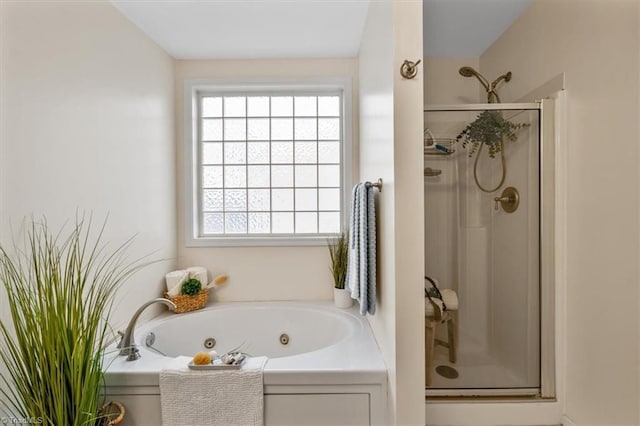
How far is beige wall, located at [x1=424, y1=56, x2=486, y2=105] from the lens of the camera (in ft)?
8.30

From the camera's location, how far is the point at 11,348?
3.65ft

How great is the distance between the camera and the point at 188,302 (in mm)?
2297

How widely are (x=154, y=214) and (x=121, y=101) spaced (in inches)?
28.6

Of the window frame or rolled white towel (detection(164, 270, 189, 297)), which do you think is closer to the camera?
rolled white towel (detection(164, 270, 189, 297))

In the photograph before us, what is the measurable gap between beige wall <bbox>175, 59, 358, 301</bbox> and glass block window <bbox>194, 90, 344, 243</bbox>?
0.45ft

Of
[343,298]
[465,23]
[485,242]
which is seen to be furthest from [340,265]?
[465,23]

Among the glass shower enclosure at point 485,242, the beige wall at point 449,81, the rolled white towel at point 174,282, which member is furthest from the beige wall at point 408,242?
the rolled white towel at point 174,282

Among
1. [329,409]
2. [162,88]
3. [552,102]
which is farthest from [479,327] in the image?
[162,88]

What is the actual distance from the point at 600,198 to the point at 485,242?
556mm

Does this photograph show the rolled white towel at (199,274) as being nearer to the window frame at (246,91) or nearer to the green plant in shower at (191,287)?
the green plant in shower at (191,287)

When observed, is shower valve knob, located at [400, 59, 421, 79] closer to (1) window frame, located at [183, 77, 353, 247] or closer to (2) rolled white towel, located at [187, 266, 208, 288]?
(1) window frame, located at [183, 77, 353, 247]

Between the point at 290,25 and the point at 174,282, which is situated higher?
the point at 290,25

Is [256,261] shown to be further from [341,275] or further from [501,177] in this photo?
[501,177]

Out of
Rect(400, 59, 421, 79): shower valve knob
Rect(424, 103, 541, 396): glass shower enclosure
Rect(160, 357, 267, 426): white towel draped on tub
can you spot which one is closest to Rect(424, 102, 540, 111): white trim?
Rect(424, 103, 541, 396): glass shower enclosure
